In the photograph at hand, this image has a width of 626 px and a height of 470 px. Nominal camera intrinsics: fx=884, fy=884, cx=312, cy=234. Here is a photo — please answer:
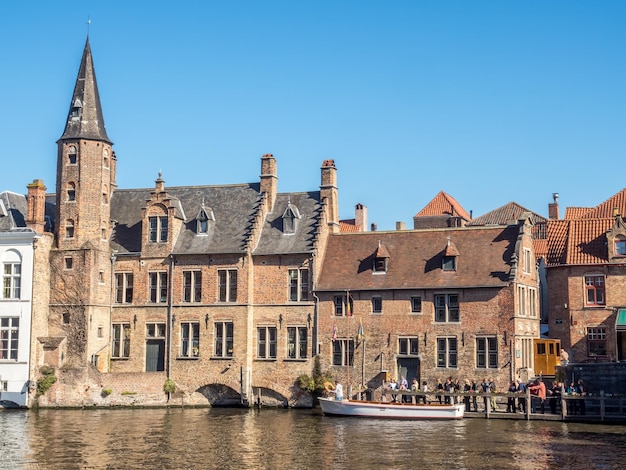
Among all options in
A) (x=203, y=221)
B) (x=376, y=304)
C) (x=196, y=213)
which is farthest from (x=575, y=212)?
(x=196, y=213)

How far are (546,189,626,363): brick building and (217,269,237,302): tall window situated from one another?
69.2 feet

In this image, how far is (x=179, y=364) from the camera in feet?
181

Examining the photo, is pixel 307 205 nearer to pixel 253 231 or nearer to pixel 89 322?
pixel 253 231

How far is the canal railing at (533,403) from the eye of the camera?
44.6 metres

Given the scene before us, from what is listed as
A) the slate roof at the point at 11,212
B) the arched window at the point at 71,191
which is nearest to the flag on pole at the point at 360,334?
the arched window at the point at 71,191

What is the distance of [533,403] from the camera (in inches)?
1964

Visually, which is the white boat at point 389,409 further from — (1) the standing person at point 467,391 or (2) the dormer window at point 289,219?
(2) the dormer window at point 289,219

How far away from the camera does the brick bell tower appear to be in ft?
179

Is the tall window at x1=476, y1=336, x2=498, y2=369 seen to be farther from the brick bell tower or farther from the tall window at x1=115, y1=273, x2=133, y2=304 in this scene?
the brick bell tower

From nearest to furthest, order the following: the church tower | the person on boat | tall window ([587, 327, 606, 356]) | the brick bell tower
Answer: the person on boat → the brick bell tower → the church tower → tall window ([587, 327, 606, 356])

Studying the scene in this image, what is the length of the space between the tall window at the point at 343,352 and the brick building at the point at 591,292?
14642 mm

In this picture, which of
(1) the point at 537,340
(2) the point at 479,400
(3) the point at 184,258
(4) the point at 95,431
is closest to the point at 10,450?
(4) the point at 95,431

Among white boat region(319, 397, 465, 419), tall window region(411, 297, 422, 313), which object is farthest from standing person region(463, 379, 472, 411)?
tall window region(411, 297, 422, 313)

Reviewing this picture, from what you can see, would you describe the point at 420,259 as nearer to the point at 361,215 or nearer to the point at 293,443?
the point at 293,443
